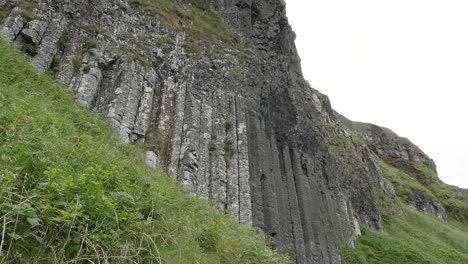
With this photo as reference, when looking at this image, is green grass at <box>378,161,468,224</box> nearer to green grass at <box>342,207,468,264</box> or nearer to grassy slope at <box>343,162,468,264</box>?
grassy slope at <box>343,162,468,264</box>

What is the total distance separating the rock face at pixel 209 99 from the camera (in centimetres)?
1775

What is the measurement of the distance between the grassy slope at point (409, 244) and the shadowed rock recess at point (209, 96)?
1487mm

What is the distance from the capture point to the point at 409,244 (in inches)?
1328

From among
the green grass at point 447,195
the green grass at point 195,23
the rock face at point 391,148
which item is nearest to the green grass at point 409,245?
the green grass at point 195,23

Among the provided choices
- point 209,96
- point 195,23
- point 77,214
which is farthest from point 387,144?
point 77,214

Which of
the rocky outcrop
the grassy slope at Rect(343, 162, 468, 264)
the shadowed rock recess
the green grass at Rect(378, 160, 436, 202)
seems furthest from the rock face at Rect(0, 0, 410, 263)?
the rocky outcrop

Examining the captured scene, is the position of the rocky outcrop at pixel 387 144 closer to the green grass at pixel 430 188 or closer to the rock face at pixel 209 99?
the green grass at pixel 430 188

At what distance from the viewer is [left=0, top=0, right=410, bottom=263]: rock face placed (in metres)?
17.8

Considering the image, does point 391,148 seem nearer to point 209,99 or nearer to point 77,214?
point 209,99

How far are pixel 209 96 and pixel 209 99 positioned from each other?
0.76 ft

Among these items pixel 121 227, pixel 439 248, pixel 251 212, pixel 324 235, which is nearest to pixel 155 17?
pixel 251 212

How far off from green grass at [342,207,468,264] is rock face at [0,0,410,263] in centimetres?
147

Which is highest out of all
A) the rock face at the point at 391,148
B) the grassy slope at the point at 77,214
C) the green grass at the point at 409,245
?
the rock face at the point at 391,148

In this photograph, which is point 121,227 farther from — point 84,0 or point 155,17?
point 155,17
